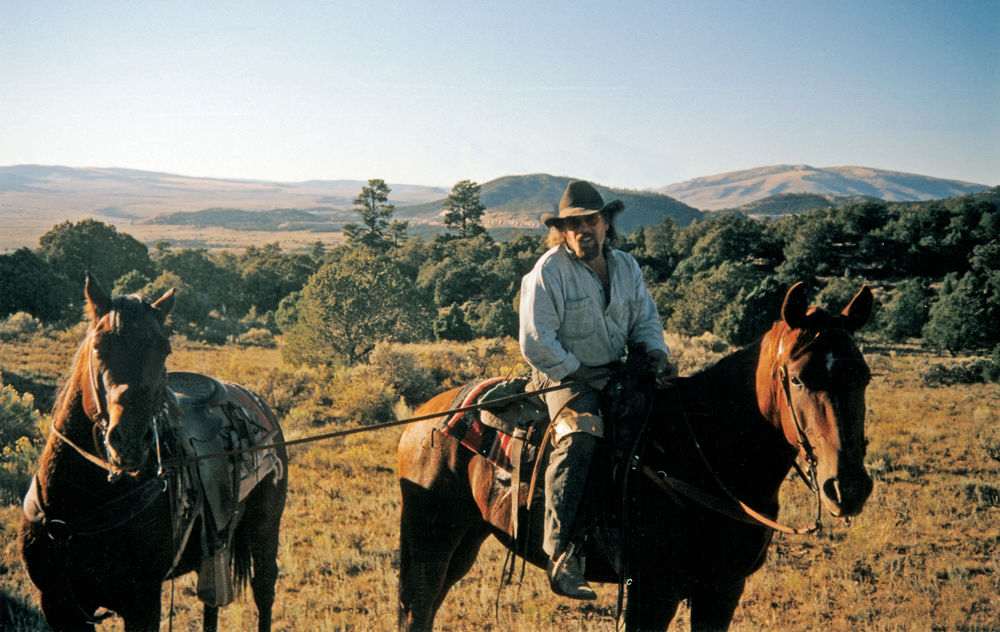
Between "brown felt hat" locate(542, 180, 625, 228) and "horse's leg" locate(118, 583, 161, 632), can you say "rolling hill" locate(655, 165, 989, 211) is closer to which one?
"brown felt hat" locate(542, 180, 625, 228)

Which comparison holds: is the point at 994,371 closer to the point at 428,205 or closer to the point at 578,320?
the point at 578,320

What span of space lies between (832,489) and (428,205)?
158 meters

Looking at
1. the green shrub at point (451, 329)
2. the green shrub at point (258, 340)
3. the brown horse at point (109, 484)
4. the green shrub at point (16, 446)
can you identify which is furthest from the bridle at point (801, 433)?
the green shrub at point (258, 340)

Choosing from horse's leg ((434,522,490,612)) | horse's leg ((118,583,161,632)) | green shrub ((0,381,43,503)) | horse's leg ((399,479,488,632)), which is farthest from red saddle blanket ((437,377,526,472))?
green shrub ((0,381,43,503))

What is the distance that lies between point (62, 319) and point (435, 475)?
33.7 meters

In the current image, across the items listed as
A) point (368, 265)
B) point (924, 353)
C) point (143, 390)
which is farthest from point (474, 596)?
point (924, 353)

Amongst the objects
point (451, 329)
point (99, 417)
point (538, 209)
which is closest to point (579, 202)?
point (99, 417)

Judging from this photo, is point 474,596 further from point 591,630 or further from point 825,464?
point 825,464

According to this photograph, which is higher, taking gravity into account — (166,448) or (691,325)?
(166,448)

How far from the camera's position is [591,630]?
479cm

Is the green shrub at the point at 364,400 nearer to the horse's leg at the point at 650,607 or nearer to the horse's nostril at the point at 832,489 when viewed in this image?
the horse's leg at the point at 650,607

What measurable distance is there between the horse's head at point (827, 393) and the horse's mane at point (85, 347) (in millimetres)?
3338

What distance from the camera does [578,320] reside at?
3256 millimetres

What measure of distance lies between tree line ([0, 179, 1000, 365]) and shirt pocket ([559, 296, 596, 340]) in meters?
19.9
